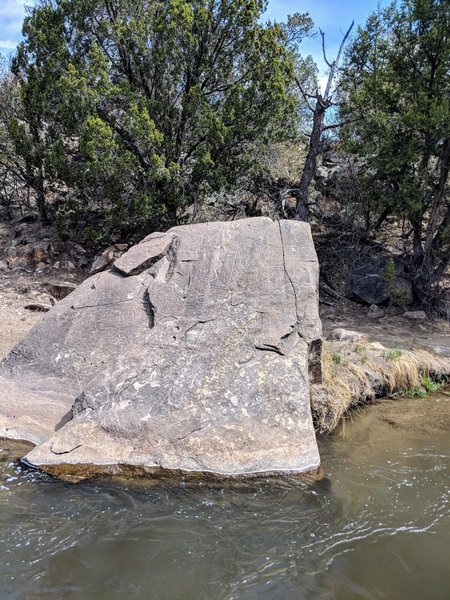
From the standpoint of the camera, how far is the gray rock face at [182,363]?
164 inches

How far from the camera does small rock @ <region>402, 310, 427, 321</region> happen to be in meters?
9.48

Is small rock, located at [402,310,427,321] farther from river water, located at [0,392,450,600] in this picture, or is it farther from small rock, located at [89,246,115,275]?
small rock, located at [89,246,115,275]

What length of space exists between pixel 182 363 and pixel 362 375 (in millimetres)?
2553

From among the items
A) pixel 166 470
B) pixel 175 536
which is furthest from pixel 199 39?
pixel 175 536

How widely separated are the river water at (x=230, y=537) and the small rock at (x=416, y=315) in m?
5.29

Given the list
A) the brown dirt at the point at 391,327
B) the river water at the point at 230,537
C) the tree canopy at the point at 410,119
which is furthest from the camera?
the tree canopy at the point at 410,119

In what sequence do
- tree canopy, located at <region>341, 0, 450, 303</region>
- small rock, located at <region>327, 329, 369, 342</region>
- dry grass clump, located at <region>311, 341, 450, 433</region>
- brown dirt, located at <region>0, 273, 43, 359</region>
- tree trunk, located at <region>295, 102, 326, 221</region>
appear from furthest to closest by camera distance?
tree trunk, located at <region>295, 102, 326, 221</region>
tree canopy, located at <region>341, 0, 450, 303</region>
small rock, located at <region>327, 329, 369, 342</region>
brown dirt, located at <region>0, 273, 43, 359</region>
dry grass clump, located at <region>311, 341, 450, 433</region>

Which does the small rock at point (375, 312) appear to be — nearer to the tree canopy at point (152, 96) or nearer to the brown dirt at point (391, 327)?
the brown dirt at point (391, 327)

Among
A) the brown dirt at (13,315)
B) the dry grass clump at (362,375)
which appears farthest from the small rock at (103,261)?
the dry grass clump at (362,375)

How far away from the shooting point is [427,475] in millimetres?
4438

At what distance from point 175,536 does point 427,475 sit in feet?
7.51

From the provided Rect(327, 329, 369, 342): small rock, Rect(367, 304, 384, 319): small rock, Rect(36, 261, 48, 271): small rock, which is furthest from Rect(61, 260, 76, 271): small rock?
Rect(367, 304, 384, 319): small rock

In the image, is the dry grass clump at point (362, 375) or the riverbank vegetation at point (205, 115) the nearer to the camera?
the dry grass clump at point (362, 375)

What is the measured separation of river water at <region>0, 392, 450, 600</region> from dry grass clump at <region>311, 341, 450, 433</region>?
102cm
